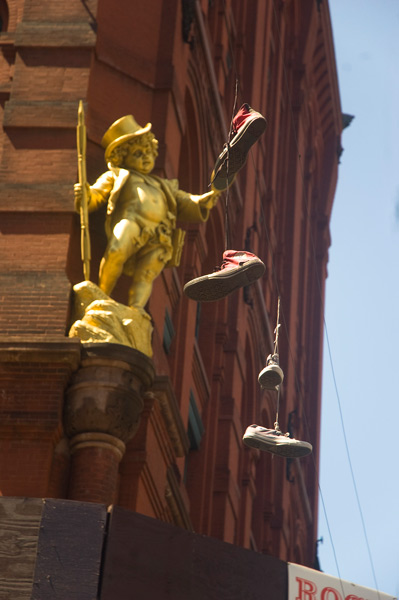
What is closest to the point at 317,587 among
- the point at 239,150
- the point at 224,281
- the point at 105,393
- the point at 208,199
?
the point at 105,393

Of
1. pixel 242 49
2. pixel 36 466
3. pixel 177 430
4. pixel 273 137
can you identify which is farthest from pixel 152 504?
pixel 273 137

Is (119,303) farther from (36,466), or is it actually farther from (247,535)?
(247,535)

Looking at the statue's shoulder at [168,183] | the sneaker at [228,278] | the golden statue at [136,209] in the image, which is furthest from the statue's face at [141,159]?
the sneaker at [228,278]

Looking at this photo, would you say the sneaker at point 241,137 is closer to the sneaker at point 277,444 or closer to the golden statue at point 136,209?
the golden statue at point 136,209

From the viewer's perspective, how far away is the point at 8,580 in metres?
15.8

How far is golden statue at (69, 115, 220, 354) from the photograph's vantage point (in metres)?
20.7

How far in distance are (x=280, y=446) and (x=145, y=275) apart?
8.58 ft

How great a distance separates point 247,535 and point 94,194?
11.7 meters

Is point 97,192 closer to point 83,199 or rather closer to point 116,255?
point 83,199

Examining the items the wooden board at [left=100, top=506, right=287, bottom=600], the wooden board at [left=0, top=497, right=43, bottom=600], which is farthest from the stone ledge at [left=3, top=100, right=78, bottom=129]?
the wooden board at [left=100, top=506, right=287, bottom=600]

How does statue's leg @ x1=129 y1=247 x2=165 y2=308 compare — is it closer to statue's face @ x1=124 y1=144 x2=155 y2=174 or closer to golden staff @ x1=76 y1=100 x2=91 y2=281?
golden staff @ x1=76 y1=100 x2=91 y2=281

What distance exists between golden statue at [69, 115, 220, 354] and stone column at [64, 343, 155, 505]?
0.76 metres

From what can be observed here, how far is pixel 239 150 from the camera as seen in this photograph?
63.7 ft

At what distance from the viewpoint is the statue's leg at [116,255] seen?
813 inches
